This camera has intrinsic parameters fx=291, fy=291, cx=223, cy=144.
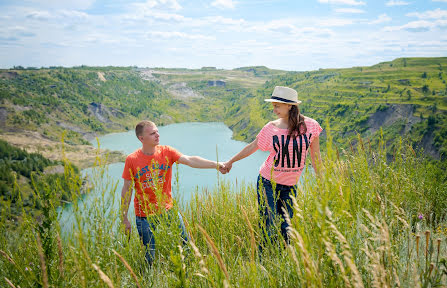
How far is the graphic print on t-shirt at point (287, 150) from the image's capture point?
109 inches

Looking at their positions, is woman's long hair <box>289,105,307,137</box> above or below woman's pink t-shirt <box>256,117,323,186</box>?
above

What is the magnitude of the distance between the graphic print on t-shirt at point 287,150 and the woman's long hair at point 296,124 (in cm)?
5

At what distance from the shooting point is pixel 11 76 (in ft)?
365

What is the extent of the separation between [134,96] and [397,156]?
140424 millimetres

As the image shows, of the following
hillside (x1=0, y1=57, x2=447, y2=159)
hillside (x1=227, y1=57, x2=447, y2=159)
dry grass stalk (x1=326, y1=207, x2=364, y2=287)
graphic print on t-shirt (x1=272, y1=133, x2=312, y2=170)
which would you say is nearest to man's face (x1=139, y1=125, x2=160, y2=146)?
graphic print on t-shirt (x1=272, y1=133, x2=312, y2=170)

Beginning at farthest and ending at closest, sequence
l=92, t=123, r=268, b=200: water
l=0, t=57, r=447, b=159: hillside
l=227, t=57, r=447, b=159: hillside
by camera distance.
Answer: l=0, t=57, r=447, b=159: hillside
l=92, t=123, r=268, b=200: water
l=227, t=57, r=447, b=159: hillside

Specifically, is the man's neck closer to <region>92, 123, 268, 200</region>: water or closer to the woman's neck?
the woman's neck

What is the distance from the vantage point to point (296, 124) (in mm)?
2781

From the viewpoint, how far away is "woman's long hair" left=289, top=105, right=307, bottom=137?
2.76 metres

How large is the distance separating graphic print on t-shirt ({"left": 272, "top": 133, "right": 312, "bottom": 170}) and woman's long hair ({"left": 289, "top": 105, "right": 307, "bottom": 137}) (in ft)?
0.15

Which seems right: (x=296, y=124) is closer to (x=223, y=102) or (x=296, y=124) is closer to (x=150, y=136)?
(x=150, y=136)

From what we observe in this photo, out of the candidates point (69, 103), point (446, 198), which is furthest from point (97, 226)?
point (69, 103)

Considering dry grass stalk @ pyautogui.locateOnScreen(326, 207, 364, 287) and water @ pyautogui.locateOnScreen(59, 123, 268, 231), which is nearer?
dry grass stalk @ pyautogui.locateOnScreen(326, 207, 364, 287)

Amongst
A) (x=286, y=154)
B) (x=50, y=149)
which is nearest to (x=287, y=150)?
(x=286, y=154)
